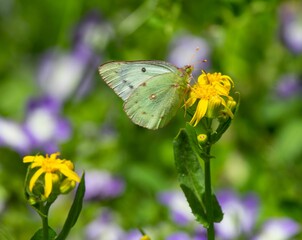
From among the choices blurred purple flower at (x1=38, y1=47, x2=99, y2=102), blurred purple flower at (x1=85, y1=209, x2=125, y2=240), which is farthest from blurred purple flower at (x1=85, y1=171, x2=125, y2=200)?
blurred purple flower at (x1=38, y1=47, x2=99, y2=102)

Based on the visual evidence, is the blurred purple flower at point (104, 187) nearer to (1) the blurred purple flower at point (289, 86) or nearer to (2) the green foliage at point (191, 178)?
(1) the blurred purple flower at point (289, 86)

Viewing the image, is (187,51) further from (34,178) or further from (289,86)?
(34,178)

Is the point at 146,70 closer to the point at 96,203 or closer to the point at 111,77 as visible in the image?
the point at 111,77

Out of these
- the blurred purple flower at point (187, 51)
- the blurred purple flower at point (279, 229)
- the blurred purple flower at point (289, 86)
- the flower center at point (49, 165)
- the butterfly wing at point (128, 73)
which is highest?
the blurred purple flower at point (187, 51)

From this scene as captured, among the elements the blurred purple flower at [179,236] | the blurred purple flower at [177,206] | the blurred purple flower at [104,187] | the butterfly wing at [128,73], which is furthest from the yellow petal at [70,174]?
the blurred purple flower at [104,187]

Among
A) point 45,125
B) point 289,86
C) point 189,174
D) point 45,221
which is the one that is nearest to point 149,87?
point 189,174

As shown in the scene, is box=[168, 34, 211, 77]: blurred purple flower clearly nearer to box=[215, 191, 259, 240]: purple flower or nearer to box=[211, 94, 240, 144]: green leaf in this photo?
box=[215, 191, 259, 240]: purple flower
